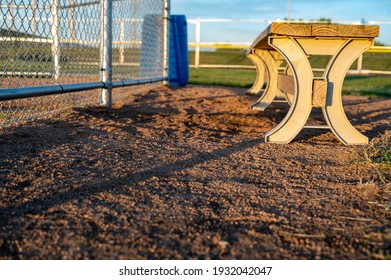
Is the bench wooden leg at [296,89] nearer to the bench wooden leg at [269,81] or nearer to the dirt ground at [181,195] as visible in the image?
the dirt ground at [181,195]

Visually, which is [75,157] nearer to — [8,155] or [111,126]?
[8,155]

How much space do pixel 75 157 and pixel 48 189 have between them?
557 mm

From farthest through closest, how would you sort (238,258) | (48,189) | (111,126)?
1. (111,126)
2. (48,189)
3. (238,258)

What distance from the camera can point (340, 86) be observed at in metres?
3.25

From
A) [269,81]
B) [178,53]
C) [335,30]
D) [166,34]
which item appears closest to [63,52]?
[335,30]

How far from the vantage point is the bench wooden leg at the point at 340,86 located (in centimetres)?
317

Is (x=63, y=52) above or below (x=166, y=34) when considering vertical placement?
below

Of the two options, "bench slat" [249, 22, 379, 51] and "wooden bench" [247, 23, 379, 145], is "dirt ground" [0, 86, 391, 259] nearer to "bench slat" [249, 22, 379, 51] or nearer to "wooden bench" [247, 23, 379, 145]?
"wooden bench" [247, 23, 379, 145]

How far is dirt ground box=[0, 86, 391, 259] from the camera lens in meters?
1.52

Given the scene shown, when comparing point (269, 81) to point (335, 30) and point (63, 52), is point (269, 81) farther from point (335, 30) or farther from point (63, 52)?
point (335, 30)

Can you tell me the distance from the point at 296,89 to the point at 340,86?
0.30 meters

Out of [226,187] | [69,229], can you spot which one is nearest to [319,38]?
[226,187]

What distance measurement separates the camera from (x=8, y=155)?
99.0 inches

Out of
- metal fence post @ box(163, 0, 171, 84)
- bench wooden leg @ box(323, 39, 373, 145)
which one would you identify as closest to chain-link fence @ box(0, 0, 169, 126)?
metal fence post @ box(163, 0, 171, 84)
